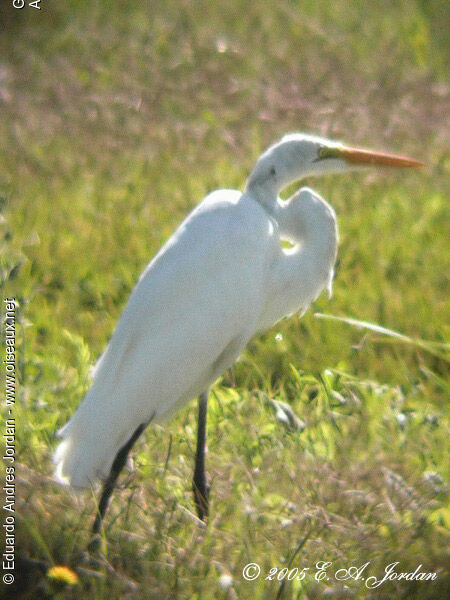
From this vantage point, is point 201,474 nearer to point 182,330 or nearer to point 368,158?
point 182,330

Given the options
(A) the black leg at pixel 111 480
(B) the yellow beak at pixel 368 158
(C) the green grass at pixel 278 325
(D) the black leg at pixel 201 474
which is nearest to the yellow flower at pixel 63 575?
(C) the green grass at pixel 278 325

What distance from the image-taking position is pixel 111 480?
1838mm

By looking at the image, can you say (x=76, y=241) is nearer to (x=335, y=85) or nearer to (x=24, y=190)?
(x=24, y=190)

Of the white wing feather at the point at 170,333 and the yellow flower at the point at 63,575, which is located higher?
the white wing feather at the point at 170,333

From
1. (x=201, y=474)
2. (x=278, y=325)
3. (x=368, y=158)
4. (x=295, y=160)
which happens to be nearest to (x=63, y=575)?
(x=201, y=474)

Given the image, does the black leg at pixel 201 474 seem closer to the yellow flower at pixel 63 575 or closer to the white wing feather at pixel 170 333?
the white wing feather at pixel 170 333

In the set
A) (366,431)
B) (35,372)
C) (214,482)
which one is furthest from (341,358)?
(35,372)

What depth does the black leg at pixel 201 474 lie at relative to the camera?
6.63 ft

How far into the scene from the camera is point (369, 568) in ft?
5.71

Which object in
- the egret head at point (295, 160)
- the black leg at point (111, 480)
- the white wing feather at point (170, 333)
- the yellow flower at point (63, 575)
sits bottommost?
the yellow flower at point (63, 575)

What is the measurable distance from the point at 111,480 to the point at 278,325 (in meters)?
1.22

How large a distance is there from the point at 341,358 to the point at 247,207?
90 cm

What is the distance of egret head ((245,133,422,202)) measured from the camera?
2109mm

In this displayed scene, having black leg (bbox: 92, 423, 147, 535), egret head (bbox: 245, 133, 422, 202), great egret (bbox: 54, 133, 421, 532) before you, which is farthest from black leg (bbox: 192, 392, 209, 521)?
egret head (bbox: 245, 133, 422, 202)
